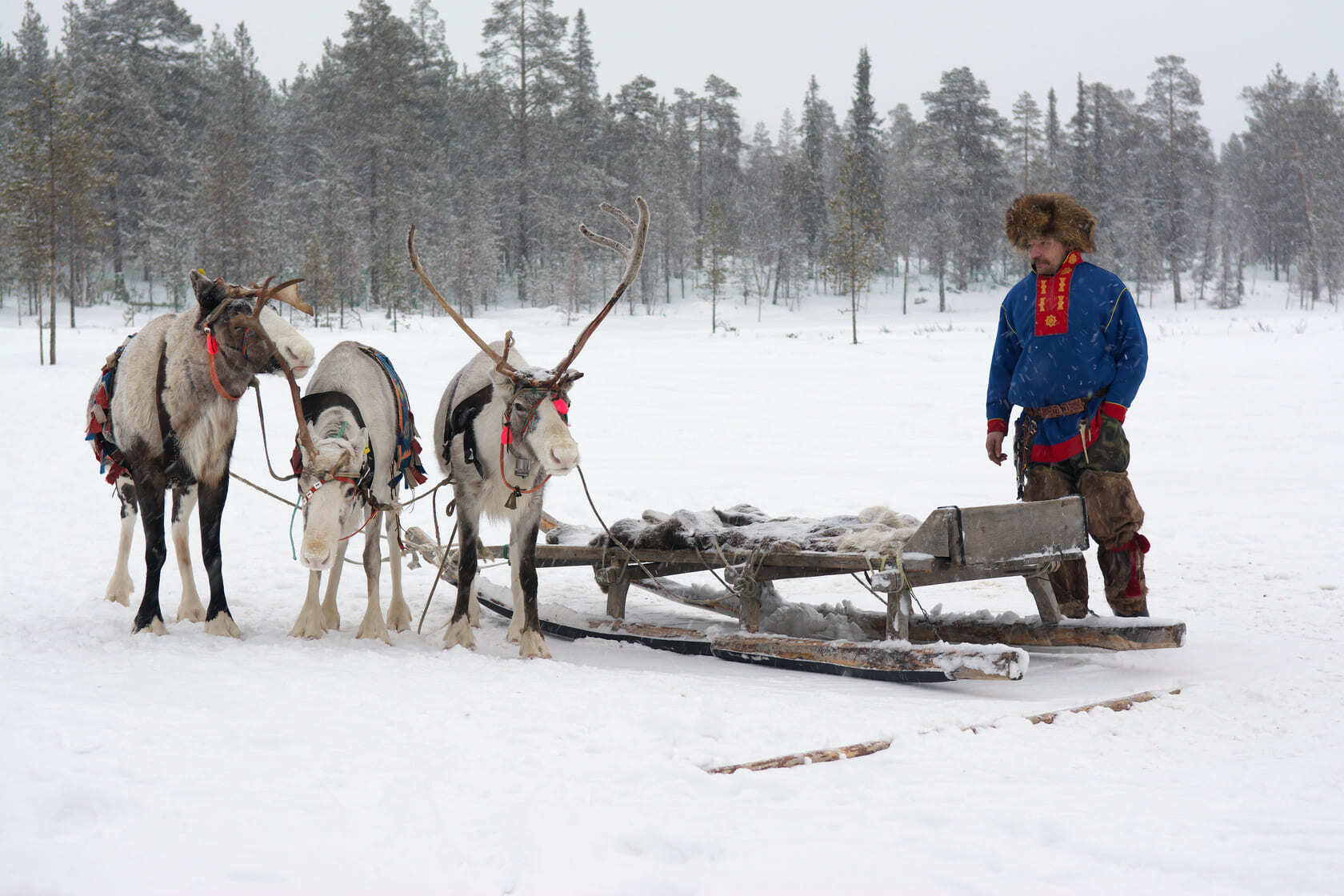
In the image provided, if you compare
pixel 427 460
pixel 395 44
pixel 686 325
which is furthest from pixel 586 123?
pixel 427 460

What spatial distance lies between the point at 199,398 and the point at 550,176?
50.5 metres

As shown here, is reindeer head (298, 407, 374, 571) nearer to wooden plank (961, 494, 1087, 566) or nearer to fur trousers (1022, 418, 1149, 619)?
wooden plank (961, 494, 1087, 566)

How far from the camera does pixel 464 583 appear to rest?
5609 mm

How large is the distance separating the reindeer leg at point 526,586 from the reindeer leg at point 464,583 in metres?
0.24

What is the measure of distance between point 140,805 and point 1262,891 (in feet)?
9.52

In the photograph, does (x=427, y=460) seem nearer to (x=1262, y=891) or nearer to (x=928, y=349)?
(x=1262, y=891)

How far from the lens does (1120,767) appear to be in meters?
3.39

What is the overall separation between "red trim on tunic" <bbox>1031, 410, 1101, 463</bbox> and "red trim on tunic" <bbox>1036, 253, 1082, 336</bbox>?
0.52 metres

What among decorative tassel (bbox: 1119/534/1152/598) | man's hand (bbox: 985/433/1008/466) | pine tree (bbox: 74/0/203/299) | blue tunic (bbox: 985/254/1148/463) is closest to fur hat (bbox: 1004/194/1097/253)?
blue tunic (bbox: 985/254/1148/463)

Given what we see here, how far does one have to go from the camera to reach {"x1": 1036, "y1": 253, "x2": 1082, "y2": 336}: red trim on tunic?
5188mm

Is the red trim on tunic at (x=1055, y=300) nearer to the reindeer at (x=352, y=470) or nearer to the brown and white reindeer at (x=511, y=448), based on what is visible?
the brown and white reindeer at (x=511, y=448)

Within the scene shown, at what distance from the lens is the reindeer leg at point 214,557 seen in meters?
5.34

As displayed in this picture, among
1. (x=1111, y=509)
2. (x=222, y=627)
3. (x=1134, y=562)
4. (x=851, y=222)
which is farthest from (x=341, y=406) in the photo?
(x=851, y=222)

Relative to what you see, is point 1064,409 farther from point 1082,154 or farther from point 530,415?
point 1082,154
